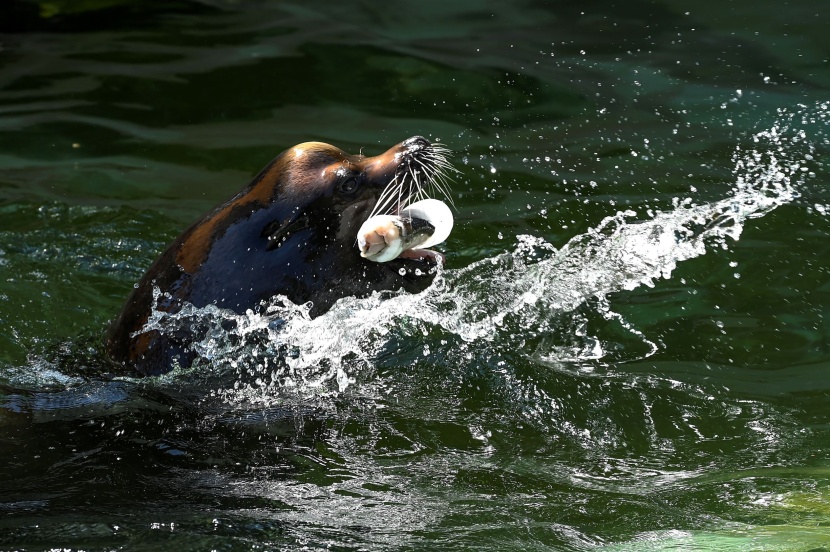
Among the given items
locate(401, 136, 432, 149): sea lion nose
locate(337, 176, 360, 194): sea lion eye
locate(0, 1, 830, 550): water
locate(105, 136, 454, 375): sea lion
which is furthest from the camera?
locate(401, 136, 432, 149): sea lion nose

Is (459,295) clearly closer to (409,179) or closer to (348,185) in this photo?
(409,179)

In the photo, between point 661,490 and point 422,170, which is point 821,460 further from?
point 422,170

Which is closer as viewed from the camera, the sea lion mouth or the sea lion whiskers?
the sea lion mouth

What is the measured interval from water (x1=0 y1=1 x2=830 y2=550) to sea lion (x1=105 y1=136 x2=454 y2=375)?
0.09 meters

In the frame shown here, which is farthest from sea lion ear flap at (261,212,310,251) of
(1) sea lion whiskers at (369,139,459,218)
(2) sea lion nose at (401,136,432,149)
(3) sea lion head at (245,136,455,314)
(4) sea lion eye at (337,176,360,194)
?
(2) sea lion nose at (401,136,432,149)

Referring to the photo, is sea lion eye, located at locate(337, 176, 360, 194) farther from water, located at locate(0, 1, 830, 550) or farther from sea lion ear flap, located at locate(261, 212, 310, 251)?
water, located at locate(0, 1, 830, 550)

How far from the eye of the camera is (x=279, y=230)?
444 cm

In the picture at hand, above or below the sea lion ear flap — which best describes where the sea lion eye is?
above

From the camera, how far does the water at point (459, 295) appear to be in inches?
143

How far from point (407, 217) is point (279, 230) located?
21.3 inches

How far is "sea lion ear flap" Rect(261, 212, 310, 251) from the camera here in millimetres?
4438

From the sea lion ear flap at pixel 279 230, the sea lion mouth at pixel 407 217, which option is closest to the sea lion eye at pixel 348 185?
the sea lion mouth at pixel 407 217

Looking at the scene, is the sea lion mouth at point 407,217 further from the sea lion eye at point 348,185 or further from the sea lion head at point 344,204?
the sea lion eye at point 348,185

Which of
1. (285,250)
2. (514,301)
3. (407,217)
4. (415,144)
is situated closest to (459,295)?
(514,301)
